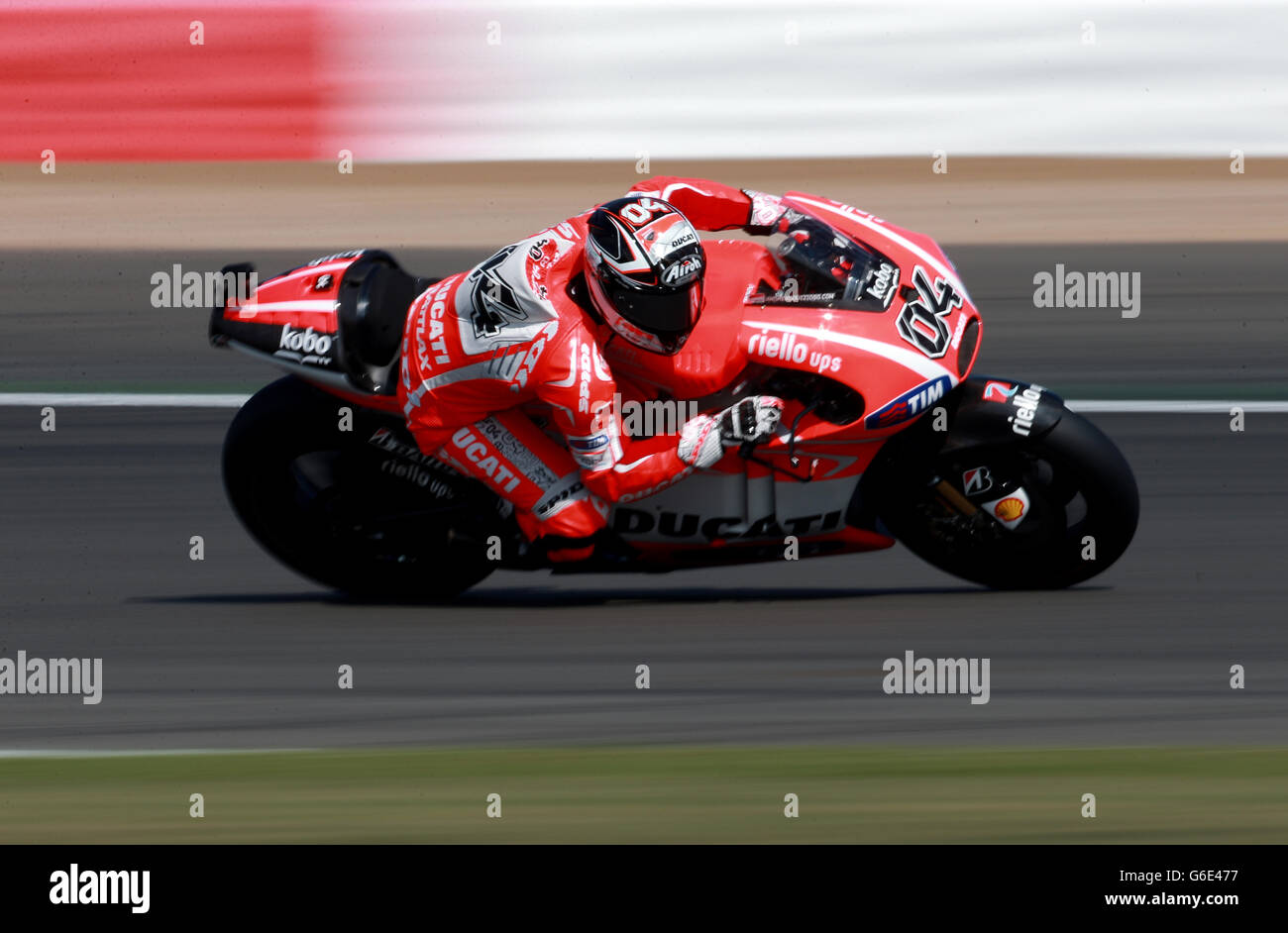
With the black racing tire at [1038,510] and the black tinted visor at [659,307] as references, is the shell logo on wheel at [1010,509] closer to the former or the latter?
the black racing tire at [1038,510]

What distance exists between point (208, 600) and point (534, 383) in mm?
1839

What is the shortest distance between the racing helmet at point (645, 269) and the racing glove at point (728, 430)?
0.29 m

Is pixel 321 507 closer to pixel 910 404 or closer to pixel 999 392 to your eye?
pixel 910 404

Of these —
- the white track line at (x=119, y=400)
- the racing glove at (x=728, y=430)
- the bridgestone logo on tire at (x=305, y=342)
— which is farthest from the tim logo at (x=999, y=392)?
the white track line at (x=119, y=400)

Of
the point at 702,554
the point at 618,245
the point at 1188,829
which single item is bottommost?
the point at 1188,829

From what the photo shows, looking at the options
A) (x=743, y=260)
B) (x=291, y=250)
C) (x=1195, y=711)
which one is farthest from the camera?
(x=291, y=250)

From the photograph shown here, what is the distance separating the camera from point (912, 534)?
7082 mm

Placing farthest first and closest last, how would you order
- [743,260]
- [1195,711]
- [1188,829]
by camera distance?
[743,260], [1195,711], [1188,829]

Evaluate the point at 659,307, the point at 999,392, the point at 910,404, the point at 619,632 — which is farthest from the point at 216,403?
the point at 999,392

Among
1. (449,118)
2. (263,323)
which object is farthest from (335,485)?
(449,118)

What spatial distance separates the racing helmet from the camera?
6547mm

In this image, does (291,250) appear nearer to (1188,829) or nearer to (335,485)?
(335,485)

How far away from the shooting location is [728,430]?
6668 mm

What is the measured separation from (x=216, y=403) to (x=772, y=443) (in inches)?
162
